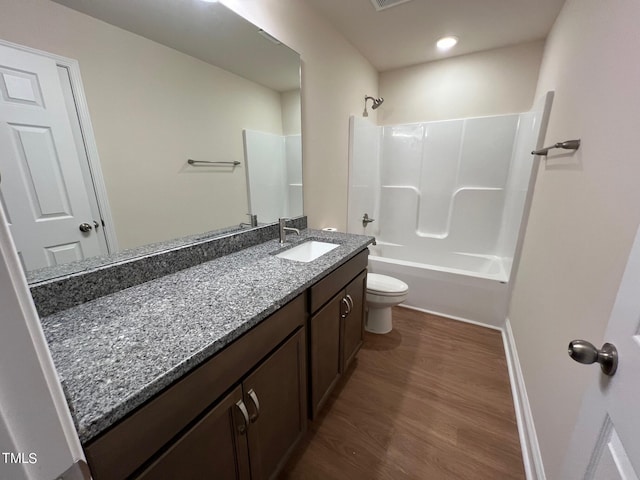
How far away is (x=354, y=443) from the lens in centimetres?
134

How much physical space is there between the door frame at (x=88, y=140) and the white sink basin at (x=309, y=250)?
865 mm

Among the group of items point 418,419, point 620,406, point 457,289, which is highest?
point 620,406

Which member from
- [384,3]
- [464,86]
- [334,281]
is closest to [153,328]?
[334,281]

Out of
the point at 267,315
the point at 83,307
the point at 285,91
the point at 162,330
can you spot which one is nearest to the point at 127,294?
the point at 83,307

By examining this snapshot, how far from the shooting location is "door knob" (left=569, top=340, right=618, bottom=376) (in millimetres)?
538

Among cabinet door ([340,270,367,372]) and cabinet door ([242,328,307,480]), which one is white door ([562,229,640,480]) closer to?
cabinet door ([242,328,307,480])

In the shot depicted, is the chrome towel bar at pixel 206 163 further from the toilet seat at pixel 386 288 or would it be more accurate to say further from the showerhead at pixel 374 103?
the showerhead at pixel 374 103

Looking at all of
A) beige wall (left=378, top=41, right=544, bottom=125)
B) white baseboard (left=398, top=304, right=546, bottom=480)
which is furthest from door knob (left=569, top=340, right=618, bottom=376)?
beige wall (left=378, top=41, right=544, bottom=125)

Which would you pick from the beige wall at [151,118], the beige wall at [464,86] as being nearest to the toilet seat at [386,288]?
the beige wall at [151,118]

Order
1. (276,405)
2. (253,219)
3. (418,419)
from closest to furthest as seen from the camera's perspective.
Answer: (276,405)
(418,419)
(253,219)

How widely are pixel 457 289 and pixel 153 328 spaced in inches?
90.5

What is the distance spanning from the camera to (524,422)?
4.48 feet

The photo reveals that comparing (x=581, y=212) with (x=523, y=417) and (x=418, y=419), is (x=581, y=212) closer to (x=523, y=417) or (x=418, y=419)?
(x=523, y=417)

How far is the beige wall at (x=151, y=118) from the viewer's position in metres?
0.83
